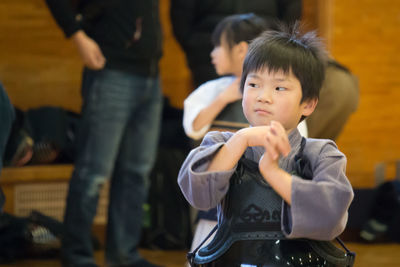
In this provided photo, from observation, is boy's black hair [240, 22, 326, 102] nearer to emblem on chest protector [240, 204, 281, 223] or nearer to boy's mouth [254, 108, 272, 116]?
boy's mouth [254, 108, 272, 116]

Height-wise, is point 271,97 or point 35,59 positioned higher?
point 271,97

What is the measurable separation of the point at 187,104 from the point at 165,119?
1.57 meters

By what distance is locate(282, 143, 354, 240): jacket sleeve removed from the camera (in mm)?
1189

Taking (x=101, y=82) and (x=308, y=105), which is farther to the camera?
(x=101, y=82)

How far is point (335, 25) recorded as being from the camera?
13.0ft

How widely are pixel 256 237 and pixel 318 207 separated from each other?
0.47 ft

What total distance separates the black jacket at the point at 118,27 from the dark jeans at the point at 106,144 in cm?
7

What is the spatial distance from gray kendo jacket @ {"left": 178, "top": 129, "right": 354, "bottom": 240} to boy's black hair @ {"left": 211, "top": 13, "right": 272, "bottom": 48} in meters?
0.85

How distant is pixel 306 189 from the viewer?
1.19 metres

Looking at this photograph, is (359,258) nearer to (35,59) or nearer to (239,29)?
(239,29)

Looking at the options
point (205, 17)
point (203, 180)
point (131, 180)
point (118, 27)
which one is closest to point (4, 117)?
point (203, 180)

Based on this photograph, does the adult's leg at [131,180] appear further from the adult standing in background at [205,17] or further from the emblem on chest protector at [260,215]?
the emblem on chest protector at [260,215]

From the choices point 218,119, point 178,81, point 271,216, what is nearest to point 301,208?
point 271,216

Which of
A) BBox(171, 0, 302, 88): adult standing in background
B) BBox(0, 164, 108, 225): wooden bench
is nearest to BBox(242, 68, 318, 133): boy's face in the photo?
BBox(171, 0, 302, 88): adult standing in background
